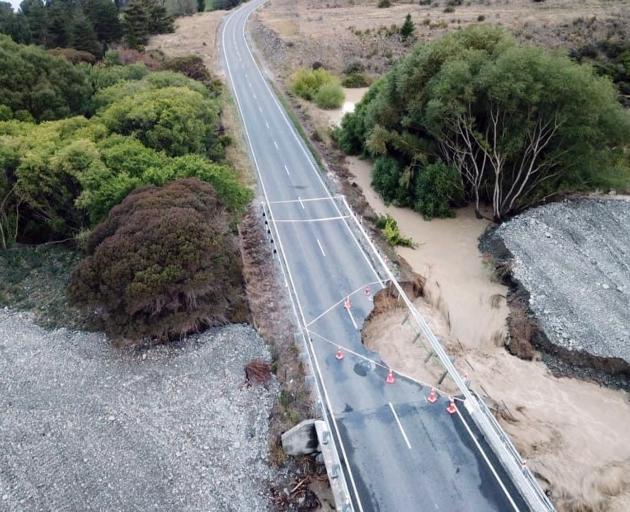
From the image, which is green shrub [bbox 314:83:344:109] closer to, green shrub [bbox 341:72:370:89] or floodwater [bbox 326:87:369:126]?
floodwater [bbox 326:87:369:126]

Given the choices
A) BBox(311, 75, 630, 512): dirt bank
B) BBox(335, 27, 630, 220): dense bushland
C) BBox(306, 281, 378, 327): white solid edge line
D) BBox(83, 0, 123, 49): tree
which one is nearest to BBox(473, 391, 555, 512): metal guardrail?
BBox(311, 75, 630, 512): dirt bank

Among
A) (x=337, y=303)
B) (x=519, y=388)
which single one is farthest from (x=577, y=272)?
(x=337, y=303)

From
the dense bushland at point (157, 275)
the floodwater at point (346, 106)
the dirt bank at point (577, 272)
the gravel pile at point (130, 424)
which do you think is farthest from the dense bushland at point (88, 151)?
the dirt bank at point (577, 272)

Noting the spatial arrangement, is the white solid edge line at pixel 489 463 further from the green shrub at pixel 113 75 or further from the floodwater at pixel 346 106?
the green shrub at pixel 113 75

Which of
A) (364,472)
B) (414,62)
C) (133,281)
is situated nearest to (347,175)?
(414,62)

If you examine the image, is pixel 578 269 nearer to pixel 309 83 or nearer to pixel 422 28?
pixel 309 83

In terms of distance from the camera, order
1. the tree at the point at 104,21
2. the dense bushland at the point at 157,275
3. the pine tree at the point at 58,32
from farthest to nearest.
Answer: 1. the tree at the point at 104,21
2. the pine tree at the point at 58,32
3. the dense bushland at the point at 157,275

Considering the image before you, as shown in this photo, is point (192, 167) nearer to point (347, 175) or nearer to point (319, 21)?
point (347, 175)
